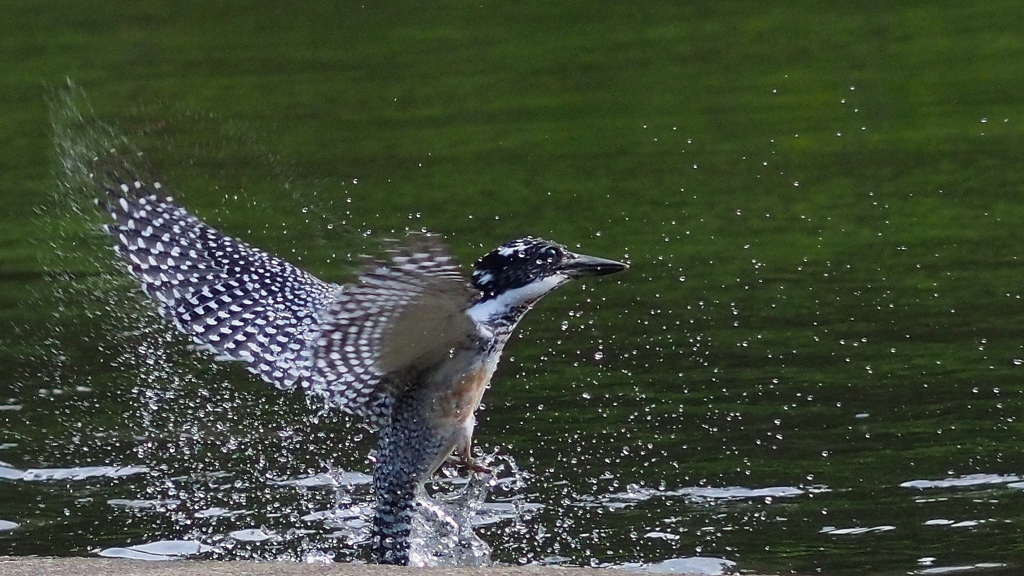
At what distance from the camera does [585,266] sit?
6.19 metres

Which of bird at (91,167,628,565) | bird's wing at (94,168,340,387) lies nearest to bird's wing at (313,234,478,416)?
bird at (91,167,628,565)

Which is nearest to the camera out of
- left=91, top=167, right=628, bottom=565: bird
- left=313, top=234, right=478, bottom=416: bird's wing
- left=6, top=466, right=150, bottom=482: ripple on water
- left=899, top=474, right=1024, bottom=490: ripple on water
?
left=313, top=234, right=478, bottom=416: bird's wing

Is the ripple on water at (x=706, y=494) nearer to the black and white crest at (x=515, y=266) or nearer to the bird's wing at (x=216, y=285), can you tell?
the black and white crest at (x=515, y=266)

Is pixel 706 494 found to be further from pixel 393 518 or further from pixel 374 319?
pixel 374 319

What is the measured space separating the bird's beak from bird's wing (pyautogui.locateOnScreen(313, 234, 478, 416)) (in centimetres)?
40

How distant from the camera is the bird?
227 inches

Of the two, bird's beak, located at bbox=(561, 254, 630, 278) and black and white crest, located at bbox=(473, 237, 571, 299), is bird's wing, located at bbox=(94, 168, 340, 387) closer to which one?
black and white crest, located at bbox=(473, 237, 571, 299)

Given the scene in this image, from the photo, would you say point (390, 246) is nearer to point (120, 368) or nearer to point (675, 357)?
point (675, 357)

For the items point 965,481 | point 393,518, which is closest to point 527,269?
point 393,518

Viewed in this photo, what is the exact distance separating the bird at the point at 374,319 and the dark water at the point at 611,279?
0.36 metres

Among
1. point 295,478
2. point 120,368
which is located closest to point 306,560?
point 295,478

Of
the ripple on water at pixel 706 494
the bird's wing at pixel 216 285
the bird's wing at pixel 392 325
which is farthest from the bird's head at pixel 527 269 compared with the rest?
the ripple on water at pixel 706 494

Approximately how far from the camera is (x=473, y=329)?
6.02 m

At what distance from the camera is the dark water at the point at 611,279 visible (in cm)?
685
